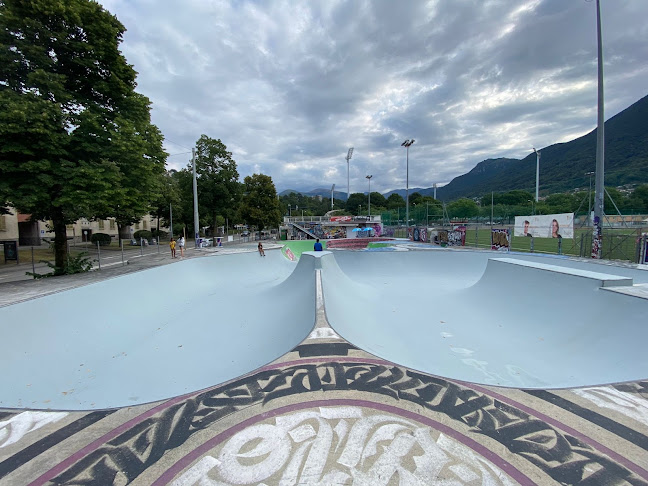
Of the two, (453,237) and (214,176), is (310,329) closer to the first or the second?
(453,237)

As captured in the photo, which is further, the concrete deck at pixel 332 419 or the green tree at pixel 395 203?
the green tree at pixel 395 203

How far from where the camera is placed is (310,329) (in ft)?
16.8

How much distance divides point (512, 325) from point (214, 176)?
30.8 metres

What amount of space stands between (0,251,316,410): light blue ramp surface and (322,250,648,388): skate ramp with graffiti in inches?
60.5

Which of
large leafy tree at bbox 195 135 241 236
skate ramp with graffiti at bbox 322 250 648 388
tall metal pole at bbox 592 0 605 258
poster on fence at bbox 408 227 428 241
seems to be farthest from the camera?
large leafy tree at bbox 195 135 241 236

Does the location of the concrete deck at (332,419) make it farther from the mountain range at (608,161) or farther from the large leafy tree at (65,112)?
the mountain range at (608,161)

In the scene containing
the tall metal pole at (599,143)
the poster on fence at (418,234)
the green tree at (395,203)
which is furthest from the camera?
→ the green tree at (395,203)

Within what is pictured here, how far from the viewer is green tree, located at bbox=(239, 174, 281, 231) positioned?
38594 mm

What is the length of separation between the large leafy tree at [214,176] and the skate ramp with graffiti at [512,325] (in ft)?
83.8

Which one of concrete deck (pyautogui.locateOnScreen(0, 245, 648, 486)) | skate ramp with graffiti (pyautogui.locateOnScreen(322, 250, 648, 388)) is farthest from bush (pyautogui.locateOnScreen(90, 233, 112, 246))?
skate ramp with graffiti (pyautogui.locateOnScreen(322, 250, 648, 388))

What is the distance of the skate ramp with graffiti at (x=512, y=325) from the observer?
4.20 meters

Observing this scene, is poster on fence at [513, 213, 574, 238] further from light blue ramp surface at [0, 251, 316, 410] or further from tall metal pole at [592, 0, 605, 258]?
light blue ramp surface at [0, 251, 316, 410]

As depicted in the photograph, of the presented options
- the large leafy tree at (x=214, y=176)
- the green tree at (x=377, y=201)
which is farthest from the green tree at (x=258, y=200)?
the green tree at (x=377, y=201)

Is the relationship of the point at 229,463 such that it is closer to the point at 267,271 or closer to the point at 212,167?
the point at 267,271
